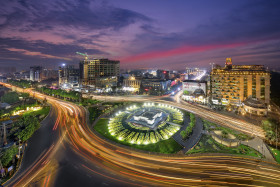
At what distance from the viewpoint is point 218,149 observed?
28.6m

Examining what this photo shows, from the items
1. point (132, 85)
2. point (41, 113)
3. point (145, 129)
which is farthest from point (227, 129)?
point (132, 85)

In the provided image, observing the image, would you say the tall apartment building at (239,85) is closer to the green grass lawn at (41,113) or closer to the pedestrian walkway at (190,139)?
the pedestrian walkway at (190,139)

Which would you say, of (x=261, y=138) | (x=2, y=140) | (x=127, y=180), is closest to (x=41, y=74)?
(x=2, y=140)

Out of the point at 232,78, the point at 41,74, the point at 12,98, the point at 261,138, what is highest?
the point at 41,74

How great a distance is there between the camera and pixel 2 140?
3122 centimetres

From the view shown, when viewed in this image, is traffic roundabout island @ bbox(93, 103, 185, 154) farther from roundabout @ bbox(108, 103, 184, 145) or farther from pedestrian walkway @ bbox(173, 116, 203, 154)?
pedestrian walkway @ bbox(173, 116, 203, 154)

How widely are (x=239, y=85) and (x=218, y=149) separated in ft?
148

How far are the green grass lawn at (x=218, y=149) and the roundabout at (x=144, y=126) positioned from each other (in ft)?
26.1

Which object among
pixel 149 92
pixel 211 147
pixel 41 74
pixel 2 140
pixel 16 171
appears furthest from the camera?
pixel 41 74

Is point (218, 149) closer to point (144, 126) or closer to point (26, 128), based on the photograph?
point (144, 126)

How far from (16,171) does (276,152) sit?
5313 centimetres

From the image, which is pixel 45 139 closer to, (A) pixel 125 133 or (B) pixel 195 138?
(A) pixel 125 133

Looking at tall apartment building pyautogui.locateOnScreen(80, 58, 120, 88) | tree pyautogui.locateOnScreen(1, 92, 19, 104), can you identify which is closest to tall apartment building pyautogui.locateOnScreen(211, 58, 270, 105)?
tall apartment building pyautogui.locateOnScreen(80, 58, 120, 88)

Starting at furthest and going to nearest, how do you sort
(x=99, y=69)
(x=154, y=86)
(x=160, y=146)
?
(x=99, y=69), (x=154, y=86), (x=160, y=146)
